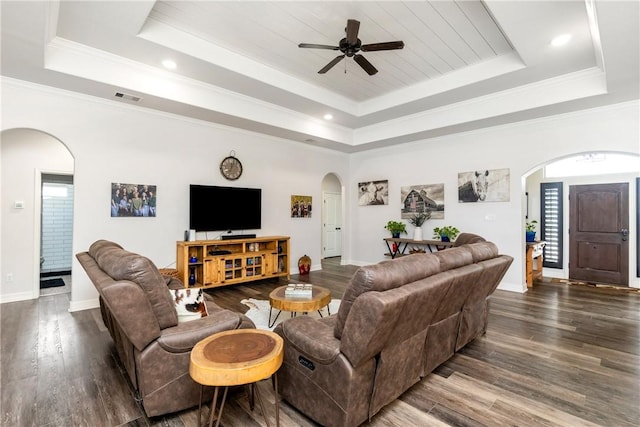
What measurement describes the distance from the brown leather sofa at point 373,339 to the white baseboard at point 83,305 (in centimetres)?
365

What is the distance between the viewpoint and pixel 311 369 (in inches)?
78.4

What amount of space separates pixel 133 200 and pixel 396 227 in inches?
200

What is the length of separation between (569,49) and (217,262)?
5.67m

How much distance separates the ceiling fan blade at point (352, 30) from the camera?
302 centimetres

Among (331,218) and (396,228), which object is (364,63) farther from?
(331,218)

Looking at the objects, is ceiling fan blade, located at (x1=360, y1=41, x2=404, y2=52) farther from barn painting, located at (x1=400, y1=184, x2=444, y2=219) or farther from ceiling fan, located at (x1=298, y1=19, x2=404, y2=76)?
barn painting, located at (x1=400, y1=184, x2=444, y2=219)

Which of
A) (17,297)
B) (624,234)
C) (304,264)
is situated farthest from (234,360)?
(624,234)

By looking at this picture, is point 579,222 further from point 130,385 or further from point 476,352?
point 130,385

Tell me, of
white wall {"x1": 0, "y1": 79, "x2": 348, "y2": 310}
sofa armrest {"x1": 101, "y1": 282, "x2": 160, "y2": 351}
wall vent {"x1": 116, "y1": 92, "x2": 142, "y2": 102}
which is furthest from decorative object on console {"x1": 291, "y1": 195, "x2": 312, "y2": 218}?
sofa armrest {"x1": 101, "y1": 282, "x2": 160, "y2": 351}

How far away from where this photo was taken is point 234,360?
163 cm

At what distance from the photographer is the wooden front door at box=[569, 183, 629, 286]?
578cm

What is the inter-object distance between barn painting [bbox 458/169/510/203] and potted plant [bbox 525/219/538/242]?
958 millimetres

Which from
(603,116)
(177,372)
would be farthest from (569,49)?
(177,372)

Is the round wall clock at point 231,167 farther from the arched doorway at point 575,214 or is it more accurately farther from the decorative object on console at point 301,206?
the arched doorway at point 575,214
